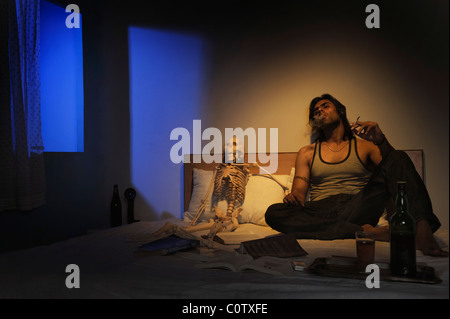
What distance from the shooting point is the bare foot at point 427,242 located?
156 centimetres

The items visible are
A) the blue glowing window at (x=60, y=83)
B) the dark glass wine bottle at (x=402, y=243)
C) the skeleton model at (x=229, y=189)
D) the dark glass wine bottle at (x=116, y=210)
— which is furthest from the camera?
the dark glass wine bottle at (x=116, y=210)

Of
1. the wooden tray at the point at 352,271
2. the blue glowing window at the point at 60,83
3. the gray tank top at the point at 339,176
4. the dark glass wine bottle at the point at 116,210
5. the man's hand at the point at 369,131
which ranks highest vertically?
the blue glowing window at the point at 60,83

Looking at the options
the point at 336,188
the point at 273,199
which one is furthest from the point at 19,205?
the point at 336,188

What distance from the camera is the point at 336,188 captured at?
99.4 inches

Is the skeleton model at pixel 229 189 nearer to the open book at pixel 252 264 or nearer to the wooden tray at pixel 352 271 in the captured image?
the open book at pixel 252 264

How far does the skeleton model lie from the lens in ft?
7.95

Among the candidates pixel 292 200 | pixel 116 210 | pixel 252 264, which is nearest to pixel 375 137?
pixel 292 200

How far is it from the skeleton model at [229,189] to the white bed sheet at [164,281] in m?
0.81

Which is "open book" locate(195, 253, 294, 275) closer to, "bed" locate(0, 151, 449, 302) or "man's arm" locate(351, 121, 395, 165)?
"bed" locate(0, 151, 449, 302)

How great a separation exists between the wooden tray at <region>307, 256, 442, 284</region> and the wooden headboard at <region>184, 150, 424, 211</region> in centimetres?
147

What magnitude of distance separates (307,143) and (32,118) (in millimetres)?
2075

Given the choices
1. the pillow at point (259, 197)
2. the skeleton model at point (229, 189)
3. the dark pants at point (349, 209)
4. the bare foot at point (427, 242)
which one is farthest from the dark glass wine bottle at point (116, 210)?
the bare foot at point (427, 242)

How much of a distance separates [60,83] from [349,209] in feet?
7.89
